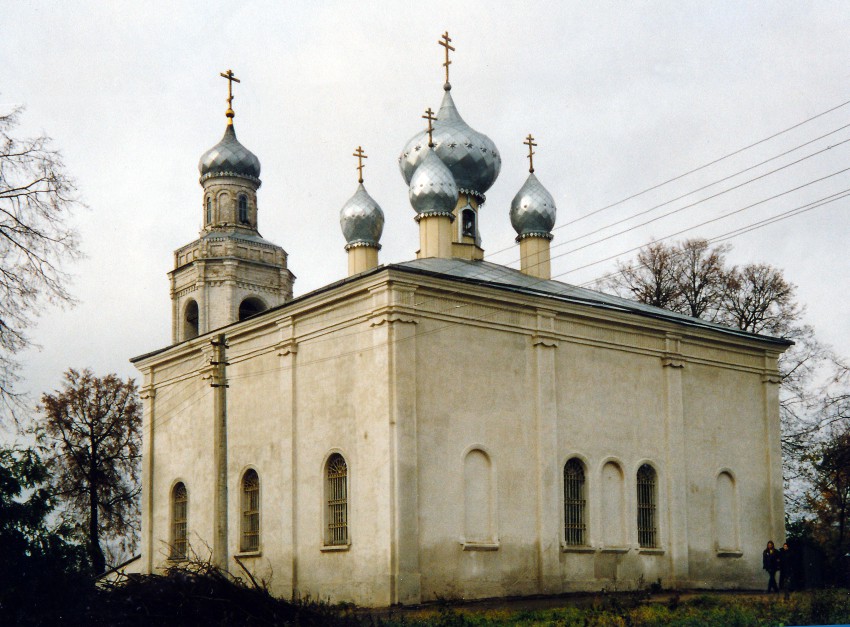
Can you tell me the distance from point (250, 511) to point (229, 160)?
11.7 meters

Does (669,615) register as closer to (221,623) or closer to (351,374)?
(221,623)

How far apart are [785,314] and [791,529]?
6.88 meters

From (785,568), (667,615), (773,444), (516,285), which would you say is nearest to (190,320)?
(516,285)

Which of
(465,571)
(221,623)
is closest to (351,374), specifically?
(465,571)

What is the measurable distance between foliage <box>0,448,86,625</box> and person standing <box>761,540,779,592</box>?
16.5 m

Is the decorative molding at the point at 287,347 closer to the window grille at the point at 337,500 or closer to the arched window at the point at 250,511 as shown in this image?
the window grille at the point at 337,500

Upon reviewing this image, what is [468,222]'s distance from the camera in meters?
29.5

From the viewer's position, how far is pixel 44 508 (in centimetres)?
1447

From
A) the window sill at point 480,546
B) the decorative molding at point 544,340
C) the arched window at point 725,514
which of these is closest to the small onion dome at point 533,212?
the decorative molding at point 544,340

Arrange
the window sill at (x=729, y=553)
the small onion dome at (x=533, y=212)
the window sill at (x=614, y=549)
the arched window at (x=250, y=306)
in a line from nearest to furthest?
the window sill at (x=614, y=549) → the window sill at (x=729, y=553) → the small onion dome at (x=533, y=212) → the arched window at (x=250, y=306)

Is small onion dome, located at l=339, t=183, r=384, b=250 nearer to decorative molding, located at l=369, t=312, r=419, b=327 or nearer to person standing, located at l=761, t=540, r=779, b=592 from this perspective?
decorative molding, located at l=369, t=312, r=419, b=327

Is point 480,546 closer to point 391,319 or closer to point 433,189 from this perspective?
point 391,319

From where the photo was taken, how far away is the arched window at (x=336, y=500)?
2277 centimetres

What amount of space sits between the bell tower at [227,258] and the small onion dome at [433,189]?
739 cm
